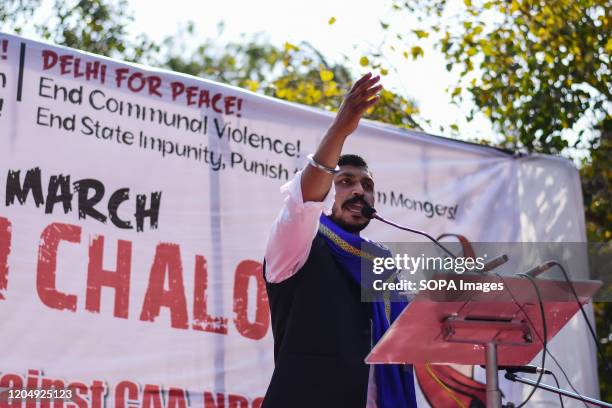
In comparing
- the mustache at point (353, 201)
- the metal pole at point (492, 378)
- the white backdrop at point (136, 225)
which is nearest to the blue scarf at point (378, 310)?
the mustache at point (353, 201)

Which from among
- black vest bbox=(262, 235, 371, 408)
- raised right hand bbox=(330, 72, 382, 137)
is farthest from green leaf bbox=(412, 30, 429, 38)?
raised right hand bbox=(330, 72, 382, 137)

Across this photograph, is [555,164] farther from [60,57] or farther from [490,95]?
[60,57]

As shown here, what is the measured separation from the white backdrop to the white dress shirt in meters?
1.09

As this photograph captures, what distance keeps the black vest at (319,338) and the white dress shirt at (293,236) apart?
8 cm

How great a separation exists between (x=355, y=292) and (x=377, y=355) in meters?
0.68

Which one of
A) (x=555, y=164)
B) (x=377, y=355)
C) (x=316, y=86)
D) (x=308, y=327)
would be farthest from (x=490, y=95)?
(x=377, y=355)

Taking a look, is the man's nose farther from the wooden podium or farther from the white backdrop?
the white backdrop

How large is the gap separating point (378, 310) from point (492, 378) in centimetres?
77

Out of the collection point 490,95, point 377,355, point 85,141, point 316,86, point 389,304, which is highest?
point 316,86

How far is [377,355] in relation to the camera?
2.47m

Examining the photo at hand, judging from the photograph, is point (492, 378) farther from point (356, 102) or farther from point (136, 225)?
point (136, 225)

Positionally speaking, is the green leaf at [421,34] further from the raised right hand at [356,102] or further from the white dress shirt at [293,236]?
the raised right hand at [356,102]

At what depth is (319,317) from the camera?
9.95 ft

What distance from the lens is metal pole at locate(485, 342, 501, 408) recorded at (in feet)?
8.06
